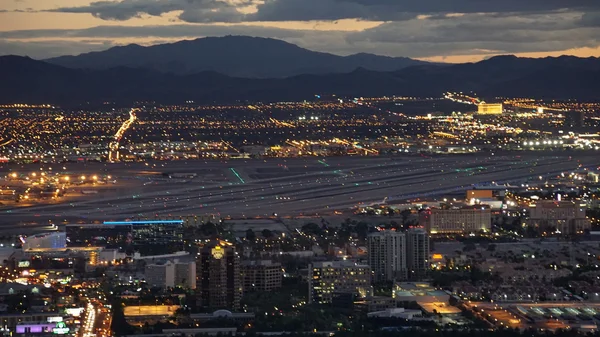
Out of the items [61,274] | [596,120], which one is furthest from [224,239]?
[596,120]

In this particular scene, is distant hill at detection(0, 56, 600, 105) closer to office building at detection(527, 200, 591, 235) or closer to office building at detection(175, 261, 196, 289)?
office building at detection(527, 200, 591, 235)

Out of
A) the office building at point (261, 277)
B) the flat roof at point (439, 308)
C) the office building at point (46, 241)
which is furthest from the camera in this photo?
the office building at point (46, 241)

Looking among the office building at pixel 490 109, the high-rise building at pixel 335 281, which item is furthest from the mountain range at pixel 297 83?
the high-rise building at pixel 335 281

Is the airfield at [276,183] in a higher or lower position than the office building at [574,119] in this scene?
higher

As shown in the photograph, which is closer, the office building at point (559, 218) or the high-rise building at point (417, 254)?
the high-rise building at point (417, 254)

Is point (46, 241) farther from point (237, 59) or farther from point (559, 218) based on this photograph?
point (237, 59)

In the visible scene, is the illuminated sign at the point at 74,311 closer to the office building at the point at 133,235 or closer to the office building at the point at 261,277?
the office building at the point at 261,277
